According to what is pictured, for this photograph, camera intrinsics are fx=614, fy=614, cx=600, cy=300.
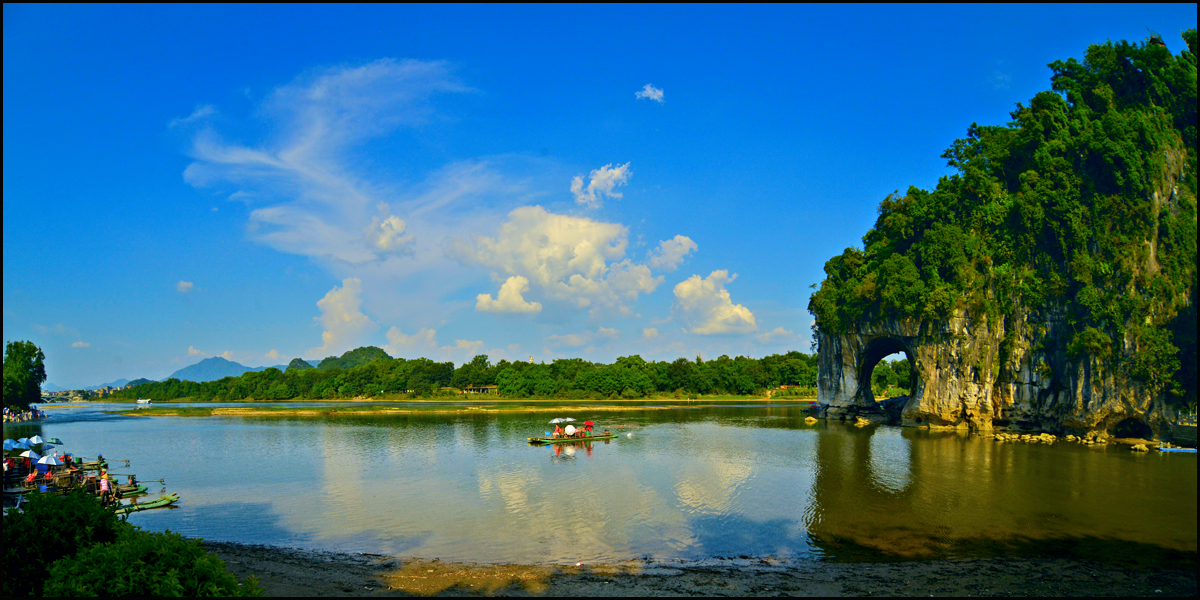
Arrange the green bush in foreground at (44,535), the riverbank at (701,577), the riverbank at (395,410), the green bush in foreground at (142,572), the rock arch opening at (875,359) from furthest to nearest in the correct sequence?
the riverbank at (395,410) → the rock arch opening at (875,359) → the riverbank at (701,577) → the green bush in foreground at (44,535) → the green bush in foreground at (142,572)

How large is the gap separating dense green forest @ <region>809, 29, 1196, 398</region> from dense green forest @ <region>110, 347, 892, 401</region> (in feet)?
267

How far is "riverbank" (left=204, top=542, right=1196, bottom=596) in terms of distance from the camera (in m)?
17.5

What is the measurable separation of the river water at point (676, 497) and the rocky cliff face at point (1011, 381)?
587 centimetres

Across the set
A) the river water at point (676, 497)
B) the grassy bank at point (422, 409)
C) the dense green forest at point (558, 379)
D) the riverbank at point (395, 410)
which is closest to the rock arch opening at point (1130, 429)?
the river water at point (676, 497)

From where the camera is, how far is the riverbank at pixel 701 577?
1753 centimetres

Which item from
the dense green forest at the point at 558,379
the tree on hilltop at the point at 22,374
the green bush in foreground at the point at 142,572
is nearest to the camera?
the green bush in foreground at the point at 142,572

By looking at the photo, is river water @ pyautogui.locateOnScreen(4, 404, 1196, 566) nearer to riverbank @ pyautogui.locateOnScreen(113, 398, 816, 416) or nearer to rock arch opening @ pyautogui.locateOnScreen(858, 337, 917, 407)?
rock arch opening @ pyautogui.locateOnScreen(858, 337, 917, 407)

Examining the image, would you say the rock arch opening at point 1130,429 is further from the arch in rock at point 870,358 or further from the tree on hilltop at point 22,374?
the tree on hilltop at point 22,374

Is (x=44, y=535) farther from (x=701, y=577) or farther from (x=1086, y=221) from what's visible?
(x=1086, y=221)

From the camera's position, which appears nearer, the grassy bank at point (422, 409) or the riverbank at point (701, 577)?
the riverbank at point (701, 577)

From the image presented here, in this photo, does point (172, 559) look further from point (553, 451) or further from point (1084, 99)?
point (1084, 99)

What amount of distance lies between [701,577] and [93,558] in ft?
49.8

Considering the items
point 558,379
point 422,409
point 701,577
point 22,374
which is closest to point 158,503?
point 701,577

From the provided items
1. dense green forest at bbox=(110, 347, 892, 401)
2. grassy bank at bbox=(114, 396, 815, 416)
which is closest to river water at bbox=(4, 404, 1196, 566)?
grassy bank at bbox=(114, 396, 815, 416)
